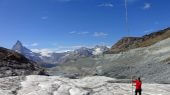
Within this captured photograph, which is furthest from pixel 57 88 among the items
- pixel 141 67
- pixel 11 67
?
pixel 141 67

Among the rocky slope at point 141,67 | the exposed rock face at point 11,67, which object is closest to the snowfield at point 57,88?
the exposed rock face at point 11,67

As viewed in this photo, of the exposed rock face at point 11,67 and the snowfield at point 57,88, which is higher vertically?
the exposed rock face at point 11,67

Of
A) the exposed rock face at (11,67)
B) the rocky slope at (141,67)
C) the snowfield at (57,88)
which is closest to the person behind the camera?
the snowfield at (57,88)

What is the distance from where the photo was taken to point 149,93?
39.3m

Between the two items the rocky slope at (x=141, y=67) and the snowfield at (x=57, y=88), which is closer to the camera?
the snowfield at (x=57, y=88)

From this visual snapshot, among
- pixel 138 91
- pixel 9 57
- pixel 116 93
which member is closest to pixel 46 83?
pixel 116 93

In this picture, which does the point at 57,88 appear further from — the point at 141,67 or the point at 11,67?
the point at 141,67

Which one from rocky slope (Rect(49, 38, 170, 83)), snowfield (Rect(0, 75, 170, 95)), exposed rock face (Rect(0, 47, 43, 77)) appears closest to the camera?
snowfield (Rect(0, 75, 170, 95))

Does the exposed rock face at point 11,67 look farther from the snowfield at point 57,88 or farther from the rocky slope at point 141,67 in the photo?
the rocky slope at point 141,67

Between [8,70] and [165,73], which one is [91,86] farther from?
[165,73]

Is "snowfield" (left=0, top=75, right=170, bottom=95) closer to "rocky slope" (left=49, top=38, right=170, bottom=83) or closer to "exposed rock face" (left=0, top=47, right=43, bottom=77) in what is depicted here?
"exposed rock face" (left=0, top=47, right=43, bottom=77)

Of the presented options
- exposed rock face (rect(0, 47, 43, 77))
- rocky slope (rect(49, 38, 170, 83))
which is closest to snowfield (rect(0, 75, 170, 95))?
exposed rock face (rect(0, 47, 43, 77))

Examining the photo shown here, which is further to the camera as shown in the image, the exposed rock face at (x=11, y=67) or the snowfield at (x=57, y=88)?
the exposed rock face at (x=11, y=67)

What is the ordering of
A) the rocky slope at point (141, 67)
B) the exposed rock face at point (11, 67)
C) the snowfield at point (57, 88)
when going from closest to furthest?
the snowfield at point (57, 88)
the exposed rock face at point (11, 67)
the rocky slope at point (141, 67)
